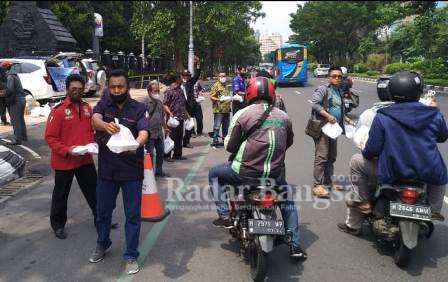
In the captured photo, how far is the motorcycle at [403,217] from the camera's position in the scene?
4027mm

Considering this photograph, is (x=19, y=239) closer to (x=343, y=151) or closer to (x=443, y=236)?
(x=443, y=236)

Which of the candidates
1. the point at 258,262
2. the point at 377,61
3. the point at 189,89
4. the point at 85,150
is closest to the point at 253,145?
the point at 258,262

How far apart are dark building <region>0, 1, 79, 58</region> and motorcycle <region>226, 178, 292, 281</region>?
76.2 feet

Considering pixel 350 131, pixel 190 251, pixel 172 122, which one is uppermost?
pixel 350 131

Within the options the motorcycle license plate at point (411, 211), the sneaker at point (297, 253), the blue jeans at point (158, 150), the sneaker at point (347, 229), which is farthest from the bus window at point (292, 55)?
the motorcycle license plate at point (411, 211)

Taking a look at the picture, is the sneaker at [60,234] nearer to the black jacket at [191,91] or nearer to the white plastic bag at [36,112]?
the black jacket at [191,91]

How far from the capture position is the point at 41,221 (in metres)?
5.77

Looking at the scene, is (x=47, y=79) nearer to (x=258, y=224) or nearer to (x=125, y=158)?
(x=125, y=158)

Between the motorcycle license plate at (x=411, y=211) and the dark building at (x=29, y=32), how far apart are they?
78.3 ft

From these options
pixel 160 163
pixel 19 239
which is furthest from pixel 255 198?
pixel 160 163

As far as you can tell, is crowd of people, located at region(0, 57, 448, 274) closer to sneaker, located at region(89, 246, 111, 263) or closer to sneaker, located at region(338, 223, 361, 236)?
sneaker, located at region(89, 246, 111, 263)

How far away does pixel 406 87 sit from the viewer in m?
4.16

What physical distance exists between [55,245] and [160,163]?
10.1 feet

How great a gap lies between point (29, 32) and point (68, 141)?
75.6 ft
